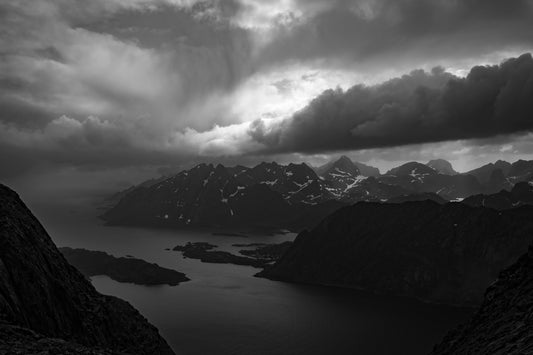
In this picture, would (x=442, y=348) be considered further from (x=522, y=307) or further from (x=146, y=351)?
(x=146, y=351)

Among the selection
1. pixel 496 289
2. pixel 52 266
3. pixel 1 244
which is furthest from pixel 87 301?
pixel 496 289

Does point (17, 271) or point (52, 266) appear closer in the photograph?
point (17, 271)

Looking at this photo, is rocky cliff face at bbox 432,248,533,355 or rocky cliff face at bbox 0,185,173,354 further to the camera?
rocky cliff face at bbox 0,185,173,354

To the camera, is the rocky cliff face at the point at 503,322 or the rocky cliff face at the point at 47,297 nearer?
the rocky cliff face at the point at 503,322

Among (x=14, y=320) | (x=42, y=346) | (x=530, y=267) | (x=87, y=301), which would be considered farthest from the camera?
(x=87, y=301)
